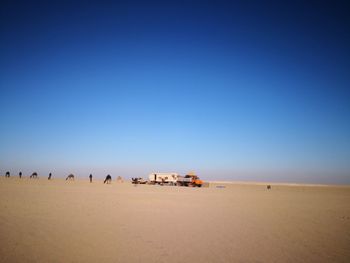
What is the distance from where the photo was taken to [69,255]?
6.97m

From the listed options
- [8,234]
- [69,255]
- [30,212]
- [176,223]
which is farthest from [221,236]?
[30,212]

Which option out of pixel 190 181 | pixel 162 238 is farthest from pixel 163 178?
pixel 162 238

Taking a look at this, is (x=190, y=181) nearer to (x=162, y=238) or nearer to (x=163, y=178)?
(x=163, y=178)

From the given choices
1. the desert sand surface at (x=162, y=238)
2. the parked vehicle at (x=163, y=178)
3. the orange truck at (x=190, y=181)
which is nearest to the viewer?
the desert sand surface at (x=162, y=238)

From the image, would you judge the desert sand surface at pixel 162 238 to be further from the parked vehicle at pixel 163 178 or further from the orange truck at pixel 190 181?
the parked vehicle at pixel 163 178

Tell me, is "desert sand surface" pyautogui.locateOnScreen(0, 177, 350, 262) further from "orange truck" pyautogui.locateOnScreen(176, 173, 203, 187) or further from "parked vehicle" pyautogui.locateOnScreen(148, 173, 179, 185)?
"parked vehicle" pyautogui.locateOnScreen(148, 173, 179, 185)

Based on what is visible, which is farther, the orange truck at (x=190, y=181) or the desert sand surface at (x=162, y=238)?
the orange truck at (x=190, y=181)

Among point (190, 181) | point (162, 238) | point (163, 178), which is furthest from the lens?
point (163, 178)

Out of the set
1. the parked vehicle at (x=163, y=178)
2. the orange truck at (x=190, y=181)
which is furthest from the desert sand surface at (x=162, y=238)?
the parked vehicle at (x=163, y=178)

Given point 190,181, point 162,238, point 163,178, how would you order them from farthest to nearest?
point 163,178 < point 190,181 < point 162,238

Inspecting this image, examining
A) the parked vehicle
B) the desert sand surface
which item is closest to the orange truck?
the parked vehicle

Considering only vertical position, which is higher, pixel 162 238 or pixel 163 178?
pixel 163 178

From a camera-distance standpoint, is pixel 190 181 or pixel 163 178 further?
pixel 163 178

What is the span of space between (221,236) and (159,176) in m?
49.9
